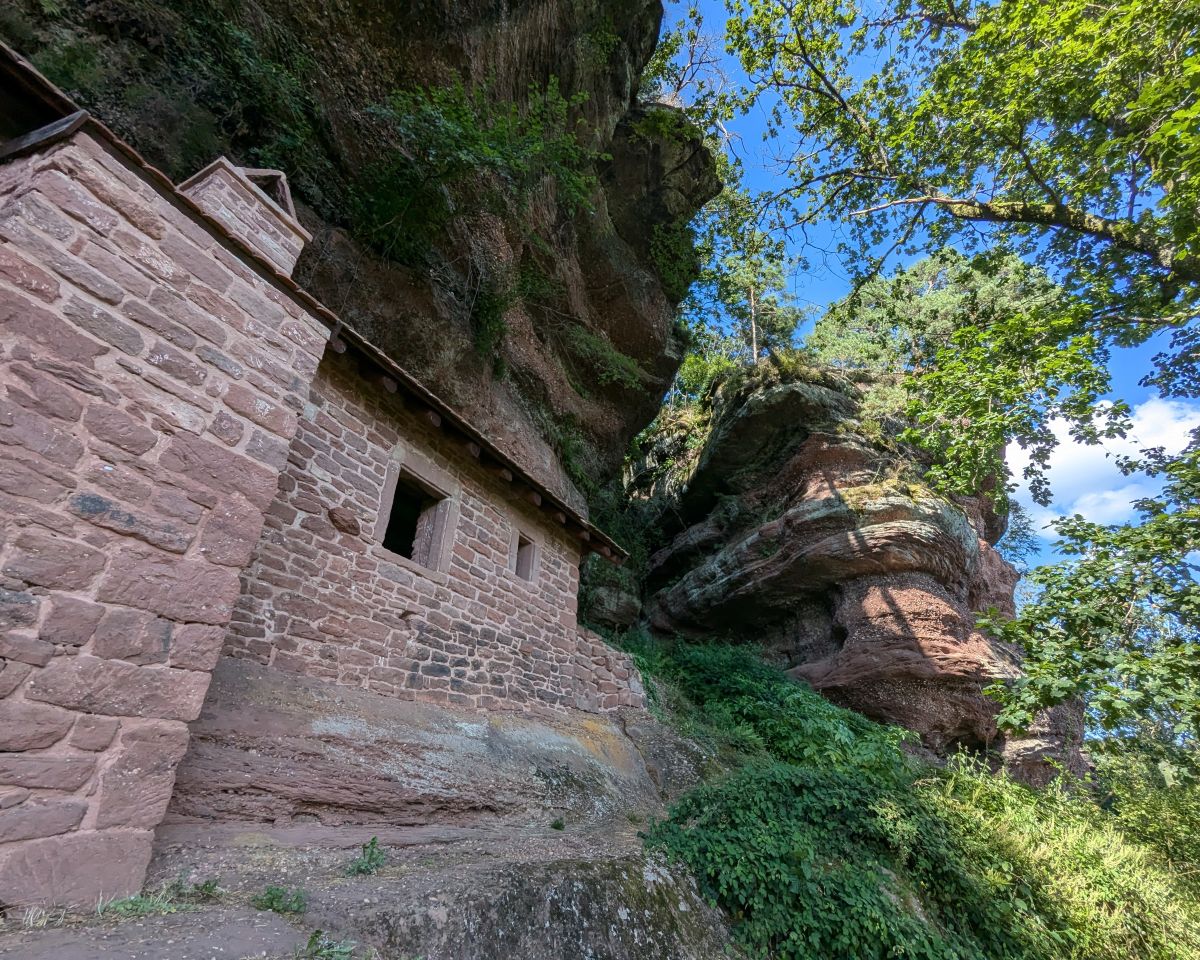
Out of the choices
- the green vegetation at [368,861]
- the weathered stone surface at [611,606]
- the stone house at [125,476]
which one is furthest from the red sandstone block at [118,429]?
the weathered stone surface at [611,606]

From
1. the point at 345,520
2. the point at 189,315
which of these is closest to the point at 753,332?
the point at 345,520

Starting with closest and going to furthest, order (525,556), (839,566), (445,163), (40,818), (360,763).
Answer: (40,818) → (360,763) → (445,163) → (525,556) → (839,566)

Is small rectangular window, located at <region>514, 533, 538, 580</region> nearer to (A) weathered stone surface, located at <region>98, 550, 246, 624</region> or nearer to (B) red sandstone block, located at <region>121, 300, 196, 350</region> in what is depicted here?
(A) weathered stone surface, located at <region>98, 550, 246, 624</region>

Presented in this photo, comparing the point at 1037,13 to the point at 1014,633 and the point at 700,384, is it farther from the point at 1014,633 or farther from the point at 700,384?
the point at 700,384

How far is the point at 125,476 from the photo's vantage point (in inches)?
102

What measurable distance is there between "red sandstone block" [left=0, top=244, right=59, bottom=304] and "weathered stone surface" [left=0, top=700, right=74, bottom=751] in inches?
66.3

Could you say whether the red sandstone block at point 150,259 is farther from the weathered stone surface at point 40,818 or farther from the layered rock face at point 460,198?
the layered rock face at point 460,198

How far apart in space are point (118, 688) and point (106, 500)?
81 cm

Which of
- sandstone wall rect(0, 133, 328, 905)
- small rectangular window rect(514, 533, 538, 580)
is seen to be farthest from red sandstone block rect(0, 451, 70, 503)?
small rectangular window rect(514, 533, 538, 580)

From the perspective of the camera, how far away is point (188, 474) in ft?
9.29

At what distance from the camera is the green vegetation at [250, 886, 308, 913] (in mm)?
2393

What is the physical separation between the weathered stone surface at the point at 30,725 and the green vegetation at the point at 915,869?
13.0 ft

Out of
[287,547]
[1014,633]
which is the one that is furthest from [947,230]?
[287,547]

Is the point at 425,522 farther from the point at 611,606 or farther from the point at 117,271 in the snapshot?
the point at 611,606
